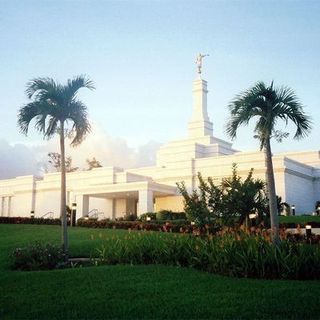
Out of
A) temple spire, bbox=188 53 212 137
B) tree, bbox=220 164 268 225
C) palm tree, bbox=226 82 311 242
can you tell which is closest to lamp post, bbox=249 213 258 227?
tree, bbox=220 164 268 225

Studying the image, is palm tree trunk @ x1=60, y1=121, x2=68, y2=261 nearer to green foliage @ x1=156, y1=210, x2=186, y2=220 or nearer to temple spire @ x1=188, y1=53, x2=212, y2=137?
green foliage @ x1=156, y1=210, x2=186, y2=220

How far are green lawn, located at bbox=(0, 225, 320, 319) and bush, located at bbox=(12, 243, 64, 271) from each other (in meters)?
1.66

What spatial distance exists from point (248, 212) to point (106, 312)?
12.0m

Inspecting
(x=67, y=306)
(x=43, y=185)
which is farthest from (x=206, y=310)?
(x=43, y=185)

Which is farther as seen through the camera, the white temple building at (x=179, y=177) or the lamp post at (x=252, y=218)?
the white temple building at (x=179, y=177)

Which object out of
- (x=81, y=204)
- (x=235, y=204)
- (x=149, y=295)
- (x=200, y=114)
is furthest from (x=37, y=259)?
(x=200, y=114)

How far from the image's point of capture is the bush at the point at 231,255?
908 centimetres

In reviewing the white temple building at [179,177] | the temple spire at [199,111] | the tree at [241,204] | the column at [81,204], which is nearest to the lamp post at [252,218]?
the tree at [241,204]

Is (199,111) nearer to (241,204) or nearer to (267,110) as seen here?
(241,204)

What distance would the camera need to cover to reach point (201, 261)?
1030cm

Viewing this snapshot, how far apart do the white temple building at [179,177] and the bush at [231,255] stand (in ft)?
78.7

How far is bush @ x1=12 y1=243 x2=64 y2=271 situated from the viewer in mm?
12027

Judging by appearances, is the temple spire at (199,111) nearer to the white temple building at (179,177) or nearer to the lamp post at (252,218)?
the white temple building at (179,177)

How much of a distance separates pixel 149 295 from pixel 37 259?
551cm
